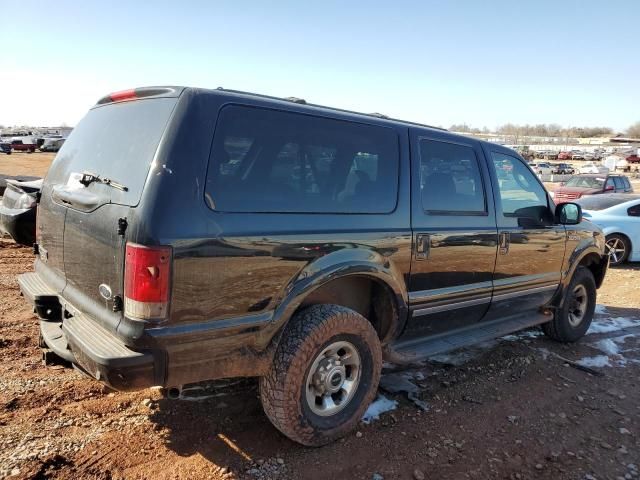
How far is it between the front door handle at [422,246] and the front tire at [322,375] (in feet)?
2.14

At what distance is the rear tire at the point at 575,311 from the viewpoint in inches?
201

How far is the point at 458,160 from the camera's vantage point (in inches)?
157

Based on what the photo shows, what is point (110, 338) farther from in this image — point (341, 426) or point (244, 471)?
point (341, 426)

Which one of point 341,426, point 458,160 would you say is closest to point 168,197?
point 341,426

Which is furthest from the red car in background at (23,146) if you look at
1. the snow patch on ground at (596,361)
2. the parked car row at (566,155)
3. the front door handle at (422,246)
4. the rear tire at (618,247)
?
the parked car row at (566,155)

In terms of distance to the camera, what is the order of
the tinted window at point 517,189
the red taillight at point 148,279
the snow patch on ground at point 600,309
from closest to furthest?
the red taillight at point 148,279, the tinted window at point 517,189, the snow patch on ground at point 600,309

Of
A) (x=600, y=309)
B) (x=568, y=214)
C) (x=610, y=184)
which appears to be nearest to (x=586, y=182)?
(x=610, y=184)

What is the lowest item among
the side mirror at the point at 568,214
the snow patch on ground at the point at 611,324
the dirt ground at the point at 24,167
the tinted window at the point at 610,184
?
the dirt ground at the point at 24,167

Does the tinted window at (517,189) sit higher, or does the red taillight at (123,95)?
the red taillight at (123,95)

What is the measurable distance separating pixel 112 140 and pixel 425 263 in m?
2.19

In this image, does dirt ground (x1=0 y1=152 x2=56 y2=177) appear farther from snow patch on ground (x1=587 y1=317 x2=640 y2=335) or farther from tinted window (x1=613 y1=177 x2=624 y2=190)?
tinted window (x1=613 y1=177 x2=624 y2=190)

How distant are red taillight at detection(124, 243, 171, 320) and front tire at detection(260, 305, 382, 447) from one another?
796 mm

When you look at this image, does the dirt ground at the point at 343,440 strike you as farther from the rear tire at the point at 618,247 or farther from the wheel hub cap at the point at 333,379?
the rear tire at the point at 618,247

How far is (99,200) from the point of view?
265cm
